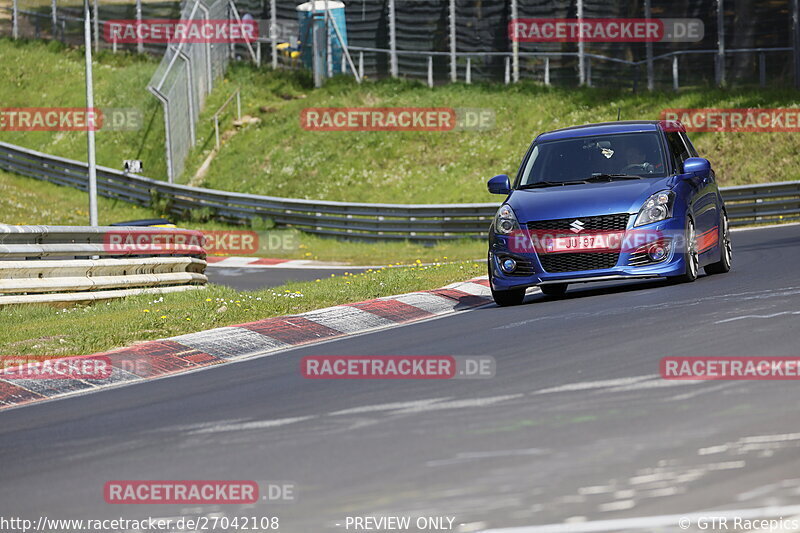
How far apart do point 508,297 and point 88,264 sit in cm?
596

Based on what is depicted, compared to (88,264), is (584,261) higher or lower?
Result: higher

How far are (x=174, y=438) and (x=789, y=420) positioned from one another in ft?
9.89

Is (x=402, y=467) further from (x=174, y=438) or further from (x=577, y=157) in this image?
(x=577, y=157)

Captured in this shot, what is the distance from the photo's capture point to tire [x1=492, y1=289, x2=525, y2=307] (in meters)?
13.0

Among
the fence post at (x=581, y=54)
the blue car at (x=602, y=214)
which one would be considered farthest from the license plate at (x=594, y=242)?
the fence post at (x=581, y=54)

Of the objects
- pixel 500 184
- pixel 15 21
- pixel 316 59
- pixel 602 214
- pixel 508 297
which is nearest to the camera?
pixel 602 214

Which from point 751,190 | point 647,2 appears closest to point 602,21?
point 647,2

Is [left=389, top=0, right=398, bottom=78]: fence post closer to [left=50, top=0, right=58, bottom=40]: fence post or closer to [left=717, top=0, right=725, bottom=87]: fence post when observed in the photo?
[left=717, top=0, right=725, bottom=87]: fence post

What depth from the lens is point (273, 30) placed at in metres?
45.3

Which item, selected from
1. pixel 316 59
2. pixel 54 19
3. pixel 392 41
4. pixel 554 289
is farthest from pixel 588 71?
pixel 554 289

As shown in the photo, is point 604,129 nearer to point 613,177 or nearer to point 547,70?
point 613,177

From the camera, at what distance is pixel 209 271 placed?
2822 centimetres

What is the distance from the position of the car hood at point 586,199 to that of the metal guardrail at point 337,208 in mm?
14479

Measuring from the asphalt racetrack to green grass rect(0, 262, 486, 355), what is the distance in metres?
2.22
